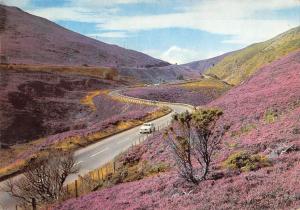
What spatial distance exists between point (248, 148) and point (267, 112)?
32.7 feet

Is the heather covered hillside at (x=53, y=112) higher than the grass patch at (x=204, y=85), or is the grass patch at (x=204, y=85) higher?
the grass patch at (x=204, y=85)

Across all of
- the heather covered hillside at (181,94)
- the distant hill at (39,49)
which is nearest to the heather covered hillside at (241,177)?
the heather covered hillside at (181,94)

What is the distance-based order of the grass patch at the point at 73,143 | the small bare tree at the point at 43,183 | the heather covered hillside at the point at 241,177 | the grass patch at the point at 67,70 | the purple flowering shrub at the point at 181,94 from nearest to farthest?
the heather covered hillside at the point at 241,177
the small bare tree at the point at 43,183
the grass patch at the point at 73,143
the purple flowering shrub at the point at 181,94
the grass patch at the point at 67,70

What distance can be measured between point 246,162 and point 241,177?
2.71 m

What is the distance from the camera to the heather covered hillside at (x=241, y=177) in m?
16.4

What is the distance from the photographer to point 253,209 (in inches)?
595

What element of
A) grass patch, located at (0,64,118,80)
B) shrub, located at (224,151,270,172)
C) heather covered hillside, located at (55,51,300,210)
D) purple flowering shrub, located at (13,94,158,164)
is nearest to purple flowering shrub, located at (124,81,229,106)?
purple flowering shrub, located at (13,94,158,164)

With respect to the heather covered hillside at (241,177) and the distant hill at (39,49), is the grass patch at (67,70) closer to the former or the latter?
the distant hill at (39,49)

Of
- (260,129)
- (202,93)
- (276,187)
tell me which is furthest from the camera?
(202,93)

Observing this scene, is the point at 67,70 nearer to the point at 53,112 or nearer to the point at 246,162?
the point at 53,112

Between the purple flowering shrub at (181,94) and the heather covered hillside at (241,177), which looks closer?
the heather covered hillside at (241,177)

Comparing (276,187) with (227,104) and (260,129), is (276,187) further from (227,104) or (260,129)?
(227,104)

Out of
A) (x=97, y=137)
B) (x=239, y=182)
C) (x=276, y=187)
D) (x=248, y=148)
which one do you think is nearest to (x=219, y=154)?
(x=248, y=148)

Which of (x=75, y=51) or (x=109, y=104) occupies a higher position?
(x=75, y=51)
